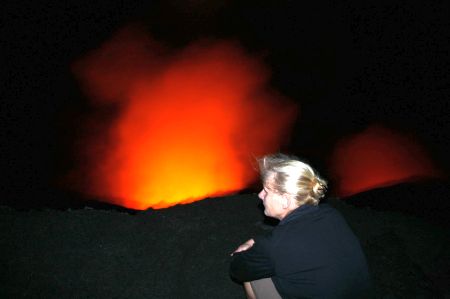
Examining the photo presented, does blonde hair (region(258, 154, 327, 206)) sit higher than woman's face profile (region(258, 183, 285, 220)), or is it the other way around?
blonde hair (region(258, 154, 327, 206))

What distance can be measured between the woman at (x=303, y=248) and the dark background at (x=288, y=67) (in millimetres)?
5879

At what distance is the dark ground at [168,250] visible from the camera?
354 cm

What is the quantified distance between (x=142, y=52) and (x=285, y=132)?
516 cm

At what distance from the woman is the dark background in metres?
5.88

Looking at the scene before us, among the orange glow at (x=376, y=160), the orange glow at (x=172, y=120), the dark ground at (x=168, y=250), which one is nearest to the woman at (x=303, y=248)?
the dark ground at (x=168, y=250)

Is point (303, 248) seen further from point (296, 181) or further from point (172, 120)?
point (172, 120)

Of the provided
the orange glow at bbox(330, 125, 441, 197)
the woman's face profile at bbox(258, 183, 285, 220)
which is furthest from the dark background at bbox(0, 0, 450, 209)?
the woman's face profile at bbox(258, 183, 285, 220)

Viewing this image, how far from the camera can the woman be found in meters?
1.96

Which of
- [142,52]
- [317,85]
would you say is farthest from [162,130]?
[317,85]

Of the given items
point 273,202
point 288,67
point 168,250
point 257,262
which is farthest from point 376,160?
point 257,262

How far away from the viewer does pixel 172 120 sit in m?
9.64

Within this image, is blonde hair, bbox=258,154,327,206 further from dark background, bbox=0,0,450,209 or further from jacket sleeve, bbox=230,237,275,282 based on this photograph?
dark background, bbox=0,0,450,209

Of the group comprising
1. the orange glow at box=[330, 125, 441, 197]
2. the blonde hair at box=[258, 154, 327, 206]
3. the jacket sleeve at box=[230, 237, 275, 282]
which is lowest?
the orange glow at box=[330, 125, 441, 197]

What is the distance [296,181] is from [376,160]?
6.89 m
